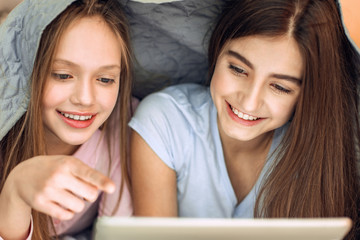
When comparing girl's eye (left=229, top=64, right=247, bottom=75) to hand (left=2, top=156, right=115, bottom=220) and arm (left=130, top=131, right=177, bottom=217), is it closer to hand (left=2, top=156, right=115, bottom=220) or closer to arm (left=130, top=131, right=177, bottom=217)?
arm (left=130, top=131, right=177, bottom=217)

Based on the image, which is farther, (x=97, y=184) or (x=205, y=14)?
(x=205, y=14)

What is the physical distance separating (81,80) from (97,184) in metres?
0.41

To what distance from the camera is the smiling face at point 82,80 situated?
3.03 ft

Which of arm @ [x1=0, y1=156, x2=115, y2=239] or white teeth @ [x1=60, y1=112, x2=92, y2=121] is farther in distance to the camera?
white teeth @ [x1=60, y1=112, x2=92, y2=121]

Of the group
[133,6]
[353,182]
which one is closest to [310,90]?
[353,182]

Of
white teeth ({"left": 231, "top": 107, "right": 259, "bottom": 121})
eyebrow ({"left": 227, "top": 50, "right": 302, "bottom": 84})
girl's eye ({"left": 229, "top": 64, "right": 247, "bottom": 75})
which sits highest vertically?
eyebrow ({"left": 227, "top": 50, "right": 302, "bottom": 84})

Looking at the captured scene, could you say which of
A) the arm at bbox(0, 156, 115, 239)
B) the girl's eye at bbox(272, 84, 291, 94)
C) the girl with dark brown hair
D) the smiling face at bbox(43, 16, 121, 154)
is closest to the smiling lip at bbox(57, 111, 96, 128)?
the smiling face at bbox(43, 16, 121, 154)

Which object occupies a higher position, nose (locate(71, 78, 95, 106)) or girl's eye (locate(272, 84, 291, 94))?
girl's eye (locate(272, 84, 291, 94))

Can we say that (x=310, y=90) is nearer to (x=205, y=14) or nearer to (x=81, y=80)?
(x=205, y=14)

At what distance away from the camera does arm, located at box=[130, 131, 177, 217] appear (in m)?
1.08

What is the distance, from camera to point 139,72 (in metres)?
1.21

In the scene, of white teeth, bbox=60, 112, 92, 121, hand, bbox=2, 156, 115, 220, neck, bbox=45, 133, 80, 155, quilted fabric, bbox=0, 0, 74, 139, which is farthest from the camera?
neck, bbox=45, 133, 80, 155

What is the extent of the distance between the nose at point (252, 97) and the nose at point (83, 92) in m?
0.32

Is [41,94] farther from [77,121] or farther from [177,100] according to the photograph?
[177,100]
